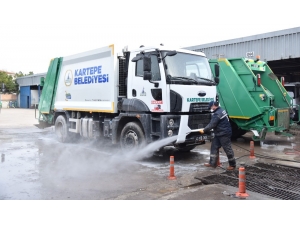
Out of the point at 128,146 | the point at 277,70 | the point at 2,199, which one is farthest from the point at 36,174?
the point at 277,70

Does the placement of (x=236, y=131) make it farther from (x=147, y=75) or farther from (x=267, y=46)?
(x=267, y=46)

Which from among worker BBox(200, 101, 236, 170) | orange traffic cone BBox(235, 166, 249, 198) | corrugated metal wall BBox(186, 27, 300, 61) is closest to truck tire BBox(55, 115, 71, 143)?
worker BBox(200, 101, 236, 170)

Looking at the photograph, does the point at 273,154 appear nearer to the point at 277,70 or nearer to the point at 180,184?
the point at 180,184

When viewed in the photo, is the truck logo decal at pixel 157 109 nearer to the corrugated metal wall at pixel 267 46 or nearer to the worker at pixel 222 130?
the worker at pixel 222 130

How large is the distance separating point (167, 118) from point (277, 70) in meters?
16.3

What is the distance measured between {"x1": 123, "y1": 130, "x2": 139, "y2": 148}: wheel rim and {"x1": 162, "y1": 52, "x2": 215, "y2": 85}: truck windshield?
1.73 meters

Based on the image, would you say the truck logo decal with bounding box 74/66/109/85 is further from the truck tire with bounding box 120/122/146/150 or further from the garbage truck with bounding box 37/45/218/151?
the truck tire with bounding box 120/122/146/150

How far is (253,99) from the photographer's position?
9.63 m

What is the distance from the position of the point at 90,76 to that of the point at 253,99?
17.3ft

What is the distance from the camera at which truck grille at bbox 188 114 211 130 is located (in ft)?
24.0

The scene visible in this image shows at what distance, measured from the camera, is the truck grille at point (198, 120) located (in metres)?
7.30

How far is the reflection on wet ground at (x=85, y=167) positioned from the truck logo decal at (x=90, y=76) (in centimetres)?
217

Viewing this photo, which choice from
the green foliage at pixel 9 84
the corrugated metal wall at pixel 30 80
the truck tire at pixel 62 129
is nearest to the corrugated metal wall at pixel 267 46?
the truck tire at pixel 62 129

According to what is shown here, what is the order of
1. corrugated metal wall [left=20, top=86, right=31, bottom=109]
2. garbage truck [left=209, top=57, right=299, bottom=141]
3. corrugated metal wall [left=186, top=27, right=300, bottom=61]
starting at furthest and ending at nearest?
corrugated metal wall [left=20, top=86, right=31, bottom=109], corrugated metal wall [left=186, top=27, right=300, bottom=61], garbage truck [left=209, top=57, right=299, bottom=141]
